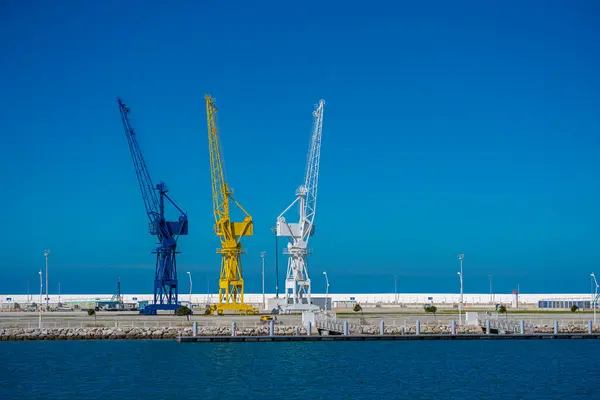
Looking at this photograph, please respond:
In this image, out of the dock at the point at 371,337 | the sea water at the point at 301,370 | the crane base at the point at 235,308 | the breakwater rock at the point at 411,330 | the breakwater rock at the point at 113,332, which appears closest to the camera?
the sea water at the point at 301,370

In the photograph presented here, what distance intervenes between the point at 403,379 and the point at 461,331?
75.3 feet

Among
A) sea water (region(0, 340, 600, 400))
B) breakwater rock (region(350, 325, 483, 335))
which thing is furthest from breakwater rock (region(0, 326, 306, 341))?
breakwater rock (region(350, 325, 483, 335))

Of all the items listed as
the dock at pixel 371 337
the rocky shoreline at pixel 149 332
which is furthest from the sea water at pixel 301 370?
the rocky shoreline at pixel 149 332

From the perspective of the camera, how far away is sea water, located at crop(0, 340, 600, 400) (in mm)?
48625

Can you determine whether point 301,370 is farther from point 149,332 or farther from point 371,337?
point 149,332

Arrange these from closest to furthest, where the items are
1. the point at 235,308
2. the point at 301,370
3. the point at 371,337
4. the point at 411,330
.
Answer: the point at 301,370
the point at 371,337
the point at 411,330
the point at 235,308

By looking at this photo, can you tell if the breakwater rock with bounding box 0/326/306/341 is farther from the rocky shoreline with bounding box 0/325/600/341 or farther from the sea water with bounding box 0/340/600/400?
the sea water with bounding box 0/340/600/400

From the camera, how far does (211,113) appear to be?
119 metres

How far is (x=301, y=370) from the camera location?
187ft

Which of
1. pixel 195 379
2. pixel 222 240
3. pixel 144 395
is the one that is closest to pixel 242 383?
pixel 195 379

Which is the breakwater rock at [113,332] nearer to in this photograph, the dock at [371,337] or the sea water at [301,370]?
the sea water at [301,370]

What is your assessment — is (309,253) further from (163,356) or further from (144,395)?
(144,395)

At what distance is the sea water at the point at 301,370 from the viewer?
4862 cm

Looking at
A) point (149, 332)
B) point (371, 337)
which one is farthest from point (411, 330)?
point (149, 332)
